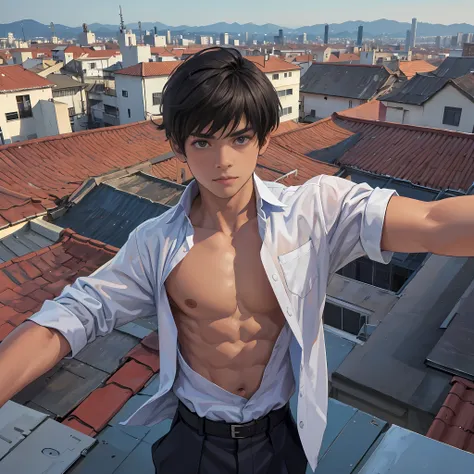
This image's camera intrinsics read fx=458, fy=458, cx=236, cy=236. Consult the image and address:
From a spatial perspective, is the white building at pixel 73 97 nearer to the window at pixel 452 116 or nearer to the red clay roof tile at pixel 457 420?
the window at pixel 452 116

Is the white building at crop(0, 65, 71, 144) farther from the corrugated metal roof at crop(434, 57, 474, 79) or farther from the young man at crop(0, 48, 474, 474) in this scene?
the young man at crop(0, 48, 474, 474)

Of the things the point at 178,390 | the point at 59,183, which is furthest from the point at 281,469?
the point at 59,183

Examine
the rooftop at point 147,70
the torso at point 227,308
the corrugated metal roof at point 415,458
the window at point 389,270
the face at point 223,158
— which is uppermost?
the face at point 223,158

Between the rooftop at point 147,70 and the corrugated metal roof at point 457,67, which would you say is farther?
the rooftop at point 147,70

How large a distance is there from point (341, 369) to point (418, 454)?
2.93m

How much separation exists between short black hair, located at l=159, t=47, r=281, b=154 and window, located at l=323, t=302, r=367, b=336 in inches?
249

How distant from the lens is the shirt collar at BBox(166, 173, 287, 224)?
6.66 feet

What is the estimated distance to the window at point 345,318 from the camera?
7.76 metres

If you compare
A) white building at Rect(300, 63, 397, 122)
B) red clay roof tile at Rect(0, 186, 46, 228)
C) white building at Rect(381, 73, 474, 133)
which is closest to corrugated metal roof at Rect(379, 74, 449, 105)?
white building at Rect(381, 73, 474, 133)

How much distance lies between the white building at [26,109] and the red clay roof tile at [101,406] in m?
26.4

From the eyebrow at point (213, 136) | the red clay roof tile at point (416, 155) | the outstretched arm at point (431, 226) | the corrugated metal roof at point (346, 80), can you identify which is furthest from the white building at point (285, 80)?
the outstretched arm at point (431, 226)

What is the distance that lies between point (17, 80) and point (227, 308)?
32043 mm

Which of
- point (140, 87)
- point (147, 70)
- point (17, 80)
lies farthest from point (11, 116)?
point (147, 70)

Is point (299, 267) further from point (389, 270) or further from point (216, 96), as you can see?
point (389, 270)
